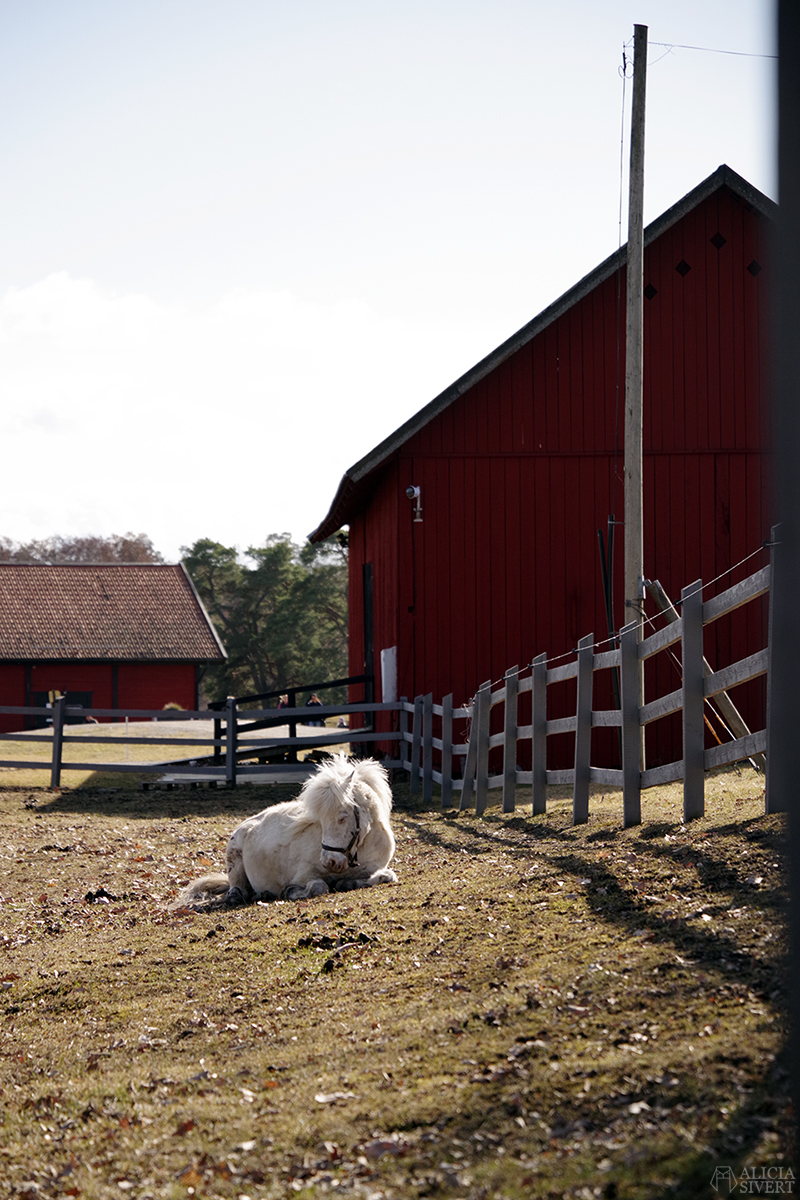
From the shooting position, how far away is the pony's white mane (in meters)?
7.96

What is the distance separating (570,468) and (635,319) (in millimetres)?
4261

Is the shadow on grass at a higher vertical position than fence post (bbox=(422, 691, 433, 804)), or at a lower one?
lower

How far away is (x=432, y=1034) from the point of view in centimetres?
424

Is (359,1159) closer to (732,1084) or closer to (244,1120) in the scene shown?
(244,1120)

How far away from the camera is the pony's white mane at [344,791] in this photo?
26.1ft

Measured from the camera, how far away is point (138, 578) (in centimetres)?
4409

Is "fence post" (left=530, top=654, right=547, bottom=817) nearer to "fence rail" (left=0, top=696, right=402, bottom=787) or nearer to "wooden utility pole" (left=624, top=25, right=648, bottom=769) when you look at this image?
"wooden utility pole" (left=624, top=25, right=648, bottom=769)

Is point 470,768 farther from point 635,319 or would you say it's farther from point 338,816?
point 635,319

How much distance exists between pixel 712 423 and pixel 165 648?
26709mm

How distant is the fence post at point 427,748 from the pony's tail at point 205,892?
6.05 m

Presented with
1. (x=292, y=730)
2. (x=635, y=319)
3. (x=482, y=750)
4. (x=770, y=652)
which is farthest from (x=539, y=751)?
(x=292, y=730)

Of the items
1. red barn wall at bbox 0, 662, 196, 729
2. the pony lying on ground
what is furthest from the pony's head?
red barn wall at bbox 0, 662, 196, 729

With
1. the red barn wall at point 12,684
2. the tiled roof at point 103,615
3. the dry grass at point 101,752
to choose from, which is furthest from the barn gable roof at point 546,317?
the red barn wall at point 12,684

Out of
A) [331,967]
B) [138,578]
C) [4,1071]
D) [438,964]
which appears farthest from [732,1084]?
[138,578]
